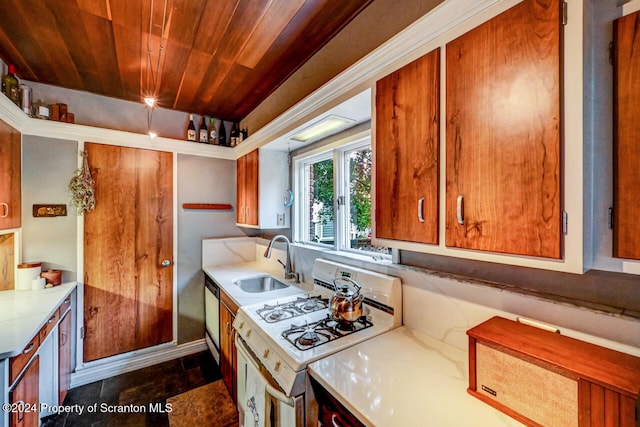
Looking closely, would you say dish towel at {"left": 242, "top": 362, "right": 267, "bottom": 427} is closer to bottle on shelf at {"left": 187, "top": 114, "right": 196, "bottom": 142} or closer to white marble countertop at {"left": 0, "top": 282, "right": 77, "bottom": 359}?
white marble countertop at {"left": 0, "top": 282, "right": 77, "bottom": 359}

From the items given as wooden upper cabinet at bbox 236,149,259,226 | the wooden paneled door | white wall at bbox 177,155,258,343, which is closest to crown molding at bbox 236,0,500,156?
wooden upper cabinet at bbox 236,149,259,226

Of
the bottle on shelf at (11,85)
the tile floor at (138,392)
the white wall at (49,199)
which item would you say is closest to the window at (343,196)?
the tile floor at (138,392)

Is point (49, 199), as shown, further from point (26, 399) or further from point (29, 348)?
point (26, 399)

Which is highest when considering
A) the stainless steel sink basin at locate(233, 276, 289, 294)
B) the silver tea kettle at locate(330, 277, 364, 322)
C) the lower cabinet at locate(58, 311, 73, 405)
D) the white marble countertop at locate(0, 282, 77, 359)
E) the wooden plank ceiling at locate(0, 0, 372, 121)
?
the wooden plank ceiling at locate(0, 0, 372, 121)

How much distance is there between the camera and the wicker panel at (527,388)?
71 cm

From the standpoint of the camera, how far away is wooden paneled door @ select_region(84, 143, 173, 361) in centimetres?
240

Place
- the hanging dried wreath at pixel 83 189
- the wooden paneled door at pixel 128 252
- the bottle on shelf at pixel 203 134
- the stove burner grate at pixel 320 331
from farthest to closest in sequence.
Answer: the bottle on shelf at pixel 203 134 < the wooden paneled door at pixel 128 252 < the hanging dried wreath at pixel 83 189 < the stove burner grate at pixel 320 331

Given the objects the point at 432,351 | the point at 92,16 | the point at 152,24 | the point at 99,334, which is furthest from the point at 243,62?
the point at 99,334

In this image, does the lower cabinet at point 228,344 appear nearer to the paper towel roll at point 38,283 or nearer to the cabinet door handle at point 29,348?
the cabinet door handle at point 29,348

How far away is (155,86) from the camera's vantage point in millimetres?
2342

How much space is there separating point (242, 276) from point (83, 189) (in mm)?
1549

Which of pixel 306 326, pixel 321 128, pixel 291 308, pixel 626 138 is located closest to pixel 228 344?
pixel 291 308

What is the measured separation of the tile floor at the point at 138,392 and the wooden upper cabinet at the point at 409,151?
7.17 feet

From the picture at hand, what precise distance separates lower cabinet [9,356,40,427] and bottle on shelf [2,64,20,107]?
187 centimetres
